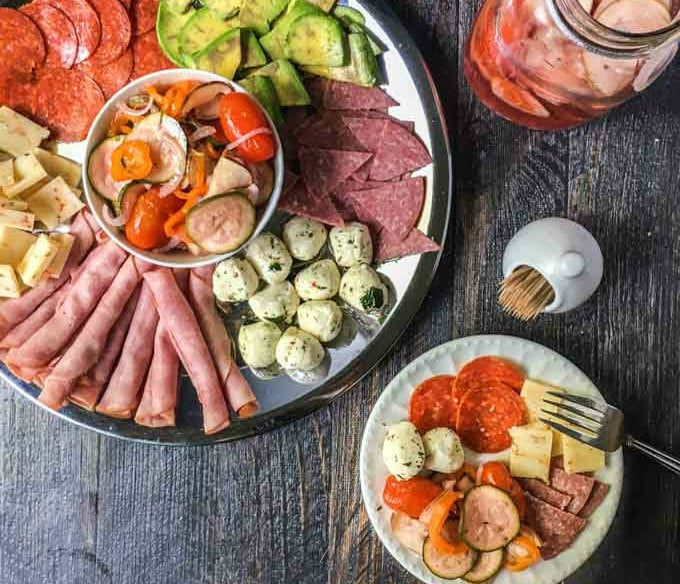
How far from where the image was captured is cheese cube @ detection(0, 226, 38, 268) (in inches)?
54.9

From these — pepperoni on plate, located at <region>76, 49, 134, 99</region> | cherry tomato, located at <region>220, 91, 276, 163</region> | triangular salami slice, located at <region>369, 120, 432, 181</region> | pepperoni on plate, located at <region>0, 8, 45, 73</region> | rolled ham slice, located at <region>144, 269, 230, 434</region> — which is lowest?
rolled ham slice, located at <region>144, 269, 230, 434</region>

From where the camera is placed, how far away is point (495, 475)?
4.76 ft

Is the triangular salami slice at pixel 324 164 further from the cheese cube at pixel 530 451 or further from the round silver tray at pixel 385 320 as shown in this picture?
the cheese cube at pixel 530 451

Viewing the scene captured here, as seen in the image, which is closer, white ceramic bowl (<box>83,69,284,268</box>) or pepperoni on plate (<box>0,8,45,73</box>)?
white ceramic bowl (<box>83,69,284,268</box>)

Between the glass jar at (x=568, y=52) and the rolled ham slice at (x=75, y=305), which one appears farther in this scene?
the rolled ham slice at (x=75, y=305)

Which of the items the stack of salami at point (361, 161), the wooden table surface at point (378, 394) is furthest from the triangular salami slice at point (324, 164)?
the wooden table surface at point (378, 394)

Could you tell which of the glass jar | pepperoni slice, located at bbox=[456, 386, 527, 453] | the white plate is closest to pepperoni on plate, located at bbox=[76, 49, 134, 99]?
the glass jar

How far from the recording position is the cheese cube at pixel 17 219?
140 cm

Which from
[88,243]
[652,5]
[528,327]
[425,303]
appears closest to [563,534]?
[528,327]

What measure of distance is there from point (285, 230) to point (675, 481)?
→ 943mm

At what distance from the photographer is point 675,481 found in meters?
1.56

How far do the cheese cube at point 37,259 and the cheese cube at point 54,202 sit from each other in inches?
2.0

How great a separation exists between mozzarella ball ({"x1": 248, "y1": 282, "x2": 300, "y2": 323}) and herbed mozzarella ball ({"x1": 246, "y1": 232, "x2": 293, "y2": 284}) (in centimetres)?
2

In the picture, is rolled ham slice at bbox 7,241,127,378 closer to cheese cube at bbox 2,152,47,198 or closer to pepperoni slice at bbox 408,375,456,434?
cheese cube at bbox 2,152,47,198
